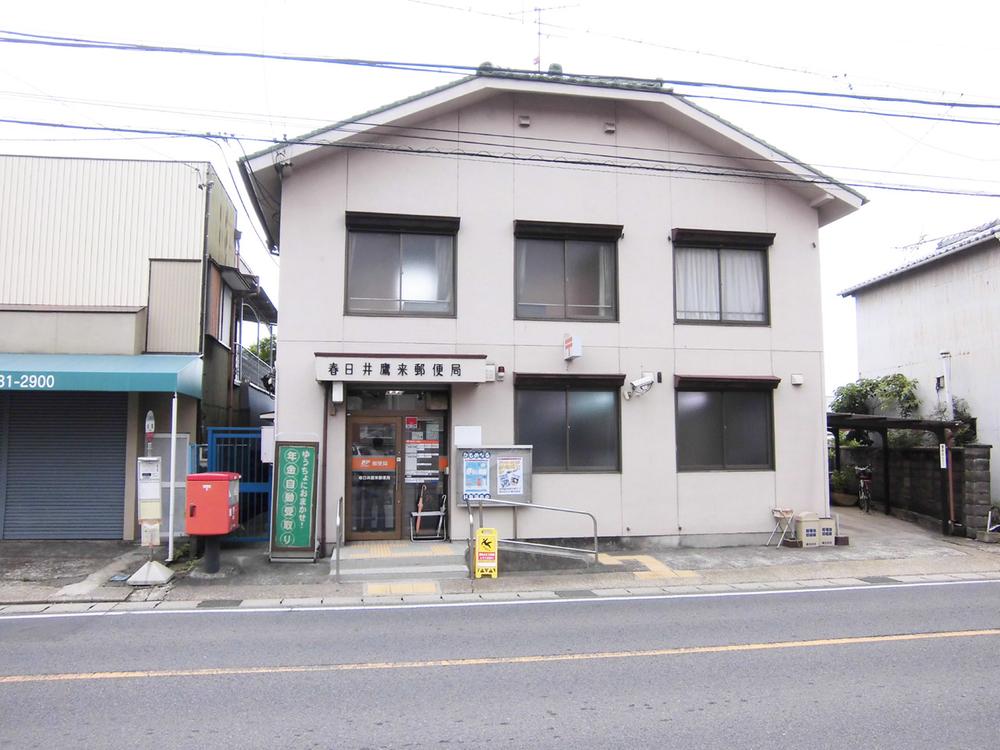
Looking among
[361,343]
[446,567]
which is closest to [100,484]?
[361,343]

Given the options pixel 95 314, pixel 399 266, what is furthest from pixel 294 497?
pixel 95 314

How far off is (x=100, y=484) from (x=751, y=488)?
12.0m

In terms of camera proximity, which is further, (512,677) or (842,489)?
(842,489)

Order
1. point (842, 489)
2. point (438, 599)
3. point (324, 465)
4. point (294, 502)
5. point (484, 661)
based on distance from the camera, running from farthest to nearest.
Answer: point (842, 489) → point (324, 465) → point (294, 502) → point (438, 599) → point (484, 661)

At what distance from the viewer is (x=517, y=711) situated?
17.4ft

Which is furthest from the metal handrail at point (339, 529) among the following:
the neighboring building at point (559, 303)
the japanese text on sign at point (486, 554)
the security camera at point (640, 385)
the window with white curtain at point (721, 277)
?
the window with white curtain at point (721, 277)

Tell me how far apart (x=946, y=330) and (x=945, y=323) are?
183 millimetres

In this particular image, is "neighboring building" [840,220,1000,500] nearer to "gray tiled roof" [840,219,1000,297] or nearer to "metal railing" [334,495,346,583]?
"gray tiled roof" [840,219,1000,297]

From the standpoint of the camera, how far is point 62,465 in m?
12.8

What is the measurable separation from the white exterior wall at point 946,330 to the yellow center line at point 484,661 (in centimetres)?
1138

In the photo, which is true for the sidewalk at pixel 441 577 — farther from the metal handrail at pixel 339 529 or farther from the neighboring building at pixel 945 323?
the neighboring building at pixel 945 323

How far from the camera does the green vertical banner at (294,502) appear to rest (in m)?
11.5

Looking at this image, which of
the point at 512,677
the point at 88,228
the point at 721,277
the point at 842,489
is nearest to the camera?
the point at 512,677

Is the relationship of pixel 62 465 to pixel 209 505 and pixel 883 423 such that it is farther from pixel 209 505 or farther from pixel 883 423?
pixel 883 423
